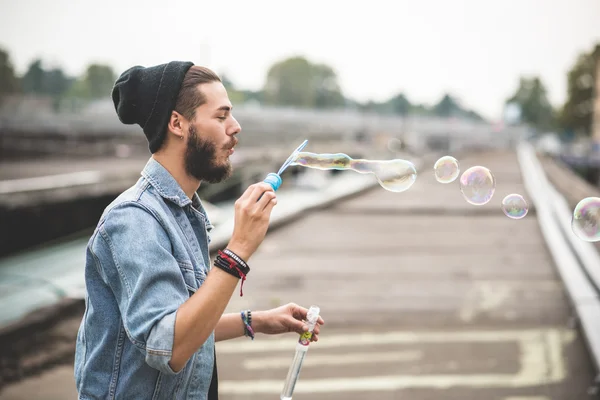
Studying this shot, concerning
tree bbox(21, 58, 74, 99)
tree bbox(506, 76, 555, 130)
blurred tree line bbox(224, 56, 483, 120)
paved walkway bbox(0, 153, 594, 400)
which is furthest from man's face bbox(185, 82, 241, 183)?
blurred tree line bbox(224, 56, 483, 120)

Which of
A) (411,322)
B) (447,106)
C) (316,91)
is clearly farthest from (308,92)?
(411,322)

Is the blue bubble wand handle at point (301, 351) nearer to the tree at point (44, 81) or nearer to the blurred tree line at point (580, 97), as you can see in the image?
the blurred tree line at point (580, 97)

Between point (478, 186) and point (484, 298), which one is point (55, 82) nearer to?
point (484, 298)

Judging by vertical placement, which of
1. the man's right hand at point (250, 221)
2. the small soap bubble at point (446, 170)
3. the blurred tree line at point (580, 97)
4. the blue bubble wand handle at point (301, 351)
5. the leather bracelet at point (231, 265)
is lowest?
the blurred tree line at point (580, 97)

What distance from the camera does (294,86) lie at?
4294 inches

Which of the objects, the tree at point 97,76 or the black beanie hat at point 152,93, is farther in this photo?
the tree at point 97,76

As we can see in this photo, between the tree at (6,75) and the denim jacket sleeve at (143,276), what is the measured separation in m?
83.0

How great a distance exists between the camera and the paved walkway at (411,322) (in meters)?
3.88

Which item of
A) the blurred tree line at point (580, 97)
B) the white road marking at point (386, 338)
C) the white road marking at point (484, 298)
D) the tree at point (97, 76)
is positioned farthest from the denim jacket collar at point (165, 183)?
the tree at point (97, 76)

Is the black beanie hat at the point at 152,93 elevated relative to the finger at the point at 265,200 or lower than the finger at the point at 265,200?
elevated

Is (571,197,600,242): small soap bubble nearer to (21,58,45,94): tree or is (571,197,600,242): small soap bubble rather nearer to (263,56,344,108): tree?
(21,58,45,94): tree

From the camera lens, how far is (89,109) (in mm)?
65438

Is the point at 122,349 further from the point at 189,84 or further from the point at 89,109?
the point at 89,109

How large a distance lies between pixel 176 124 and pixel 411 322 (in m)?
3.89
